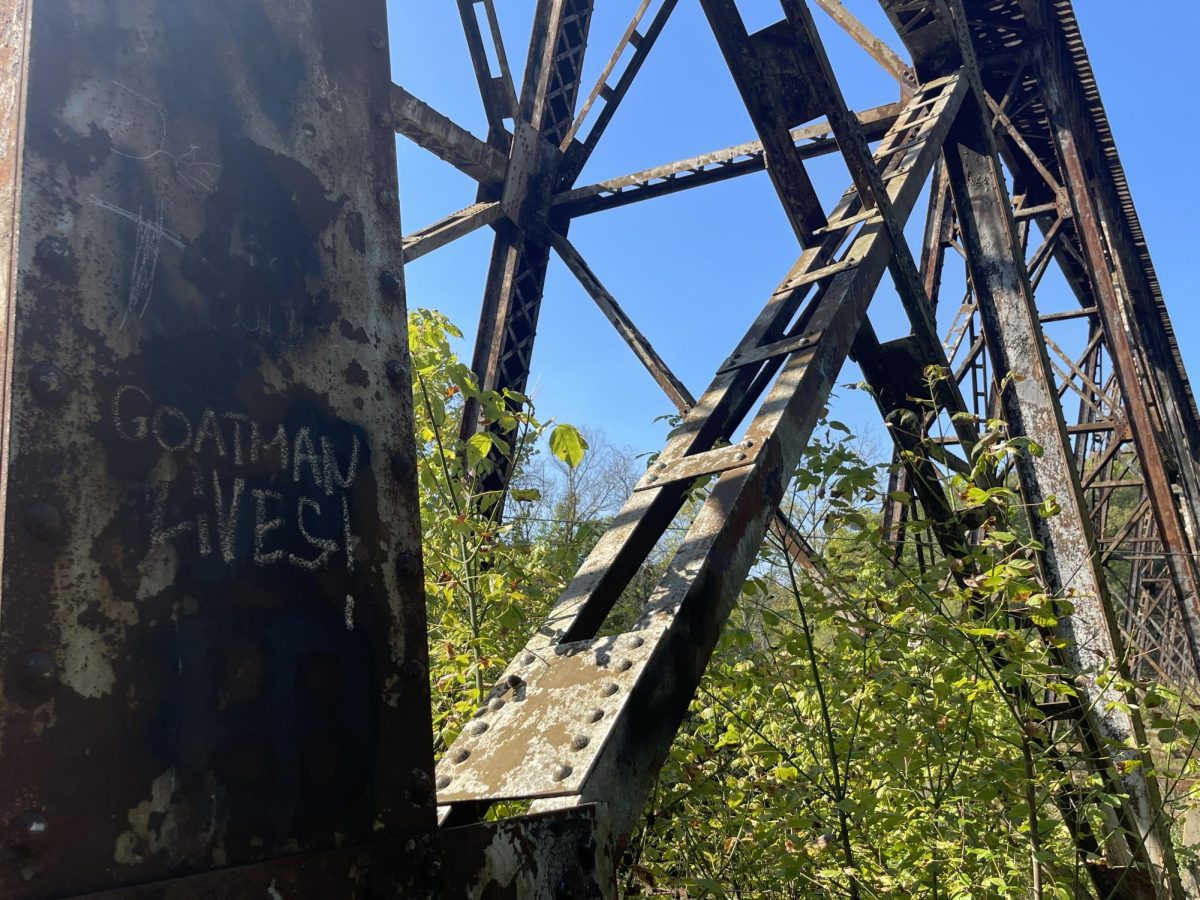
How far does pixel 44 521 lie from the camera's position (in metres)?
0.99

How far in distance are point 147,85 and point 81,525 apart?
2.04 ft

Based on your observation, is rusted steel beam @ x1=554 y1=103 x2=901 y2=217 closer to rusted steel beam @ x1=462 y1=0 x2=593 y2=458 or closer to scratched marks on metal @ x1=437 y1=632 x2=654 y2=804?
rusted steel beam @ x1=462 y1=0 x2=593 y2=458

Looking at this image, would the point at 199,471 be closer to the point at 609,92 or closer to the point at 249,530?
the point at 249,530

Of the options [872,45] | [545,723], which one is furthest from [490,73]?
[545,723]

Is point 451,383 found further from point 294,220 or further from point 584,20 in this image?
point 584,20

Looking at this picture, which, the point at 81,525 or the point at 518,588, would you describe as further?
the point at 518,588

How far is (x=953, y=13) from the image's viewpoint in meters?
5.08


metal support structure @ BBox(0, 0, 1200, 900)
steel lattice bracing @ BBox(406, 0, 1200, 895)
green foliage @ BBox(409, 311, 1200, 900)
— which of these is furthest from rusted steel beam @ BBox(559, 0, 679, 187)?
metal support structure @ BBox(0, 0, 1200, 900)

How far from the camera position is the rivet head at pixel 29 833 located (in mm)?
915

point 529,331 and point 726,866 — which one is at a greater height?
point 529,331

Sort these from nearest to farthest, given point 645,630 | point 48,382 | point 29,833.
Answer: point 29,833 < point 48,382 < point 645,630

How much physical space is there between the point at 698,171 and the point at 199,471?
17.2 feet

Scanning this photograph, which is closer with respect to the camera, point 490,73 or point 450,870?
point 450,870

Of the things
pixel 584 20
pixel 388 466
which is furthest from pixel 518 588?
pixel 584 20
